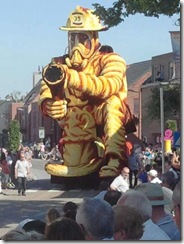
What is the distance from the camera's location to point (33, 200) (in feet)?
71.1

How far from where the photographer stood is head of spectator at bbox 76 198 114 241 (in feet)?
15.6

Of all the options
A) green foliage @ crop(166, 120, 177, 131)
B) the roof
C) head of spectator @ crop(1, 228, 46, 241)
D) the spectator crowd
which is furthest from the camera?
the roof

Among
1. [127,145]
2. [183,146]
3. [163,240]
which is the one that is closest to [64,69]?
[127,145]

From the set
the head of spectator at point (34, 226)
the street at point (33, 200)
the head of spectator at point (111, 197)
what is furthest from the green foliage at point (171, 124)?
the head of spectator at point (34, 226)

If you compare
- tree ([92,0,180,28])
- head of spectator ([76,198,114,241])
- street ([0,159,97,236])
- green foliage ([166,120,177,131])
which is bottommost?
street ([0,159,97,236])

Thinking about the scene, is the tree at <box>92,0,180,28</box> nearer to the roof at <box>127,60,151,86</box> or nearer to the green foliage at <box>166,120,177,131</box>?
the green foliage at <box>166,120,177,131</box>

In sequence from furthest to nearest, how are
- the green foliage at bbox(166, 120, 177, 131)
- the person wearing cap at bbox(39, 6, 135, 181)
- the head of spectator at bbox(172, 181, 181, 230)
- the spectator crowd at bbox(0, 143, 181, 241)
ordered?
the green foliage at bbox(166, 120, 177, 131) → the person wearing cap at bbox(39, 6, 135, 181) → the head of spectator at bbox(172, 181, 181, 230) → the spectator crowd at bbox(0, 143, 181, 241)

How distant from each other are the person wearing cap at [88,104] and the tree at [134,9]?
10168 mm

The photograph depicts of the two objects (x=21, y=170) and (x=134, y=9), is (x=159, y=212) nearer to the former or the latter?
(x=134, y=9)

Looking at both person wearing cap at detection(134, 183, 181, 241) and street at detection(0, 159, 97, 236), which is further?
street at detection(0, 159, 97, 236)

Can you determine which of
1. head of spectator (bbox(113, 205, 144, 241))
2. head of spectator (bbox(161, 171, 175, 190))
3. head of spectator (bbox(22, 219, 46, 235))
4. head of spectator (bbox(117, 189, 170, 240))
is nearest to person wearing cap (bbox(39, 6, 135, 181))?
head of spectator (bbox(161, 171, 175, 190))

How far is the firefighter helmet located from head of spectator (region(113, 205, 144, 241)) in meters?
20.0

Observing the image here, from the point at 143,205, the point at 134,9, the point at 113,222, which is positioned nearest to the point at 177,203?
the point at 143,205

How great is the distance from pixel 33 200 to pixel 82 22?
6.79m
